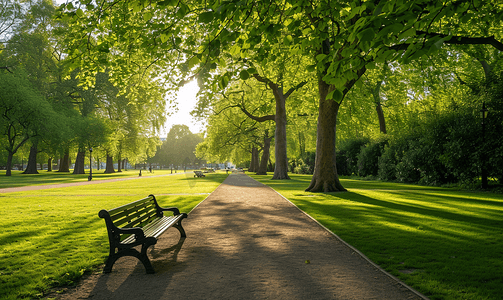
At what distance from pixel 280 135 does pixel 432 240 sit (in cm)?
2177

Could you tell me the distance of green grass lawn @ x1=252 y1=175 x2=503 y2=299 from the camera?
4098mm

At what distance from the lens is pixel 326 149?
15.6 m

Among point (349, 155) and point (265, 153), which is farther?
point (265, 153)

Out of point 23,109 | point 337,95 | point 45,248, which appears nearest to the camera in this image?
point 337,95

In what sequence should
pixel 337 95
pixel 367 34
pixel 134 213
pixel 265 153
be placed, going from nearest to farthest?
pixel 367 34
pixel 337 95
pixel 134 213
pixel 265 153

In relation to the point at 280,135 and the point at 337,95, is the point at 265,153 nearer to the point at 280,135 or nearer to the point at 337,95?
the point at 280,135

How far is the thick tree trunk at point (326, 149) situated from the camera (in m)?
15.5

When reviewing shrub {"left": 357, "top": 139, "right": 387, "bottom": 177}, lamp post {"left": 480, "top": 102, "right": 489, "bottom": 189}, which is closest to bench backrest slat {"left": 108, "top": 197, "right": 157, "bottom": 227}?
lamp post {"left": 480, "top": 102, "right": 489, "bottom": 189}

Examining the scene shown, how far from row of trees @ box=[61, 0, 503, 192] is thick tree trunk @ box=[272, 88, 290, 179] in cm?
9

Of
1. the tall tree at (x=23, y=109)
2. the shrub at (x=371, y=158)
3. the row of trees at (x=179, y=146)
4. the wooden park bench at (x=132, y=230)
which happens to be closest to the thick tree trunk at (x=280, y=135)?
the shrub at (x=371, y=158)

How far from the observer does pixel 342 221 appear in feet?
27.6

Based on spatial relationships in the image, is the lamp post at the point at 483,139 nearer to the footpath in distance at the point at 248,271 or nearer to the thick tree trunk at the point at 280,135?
the footpath in distance at the point at 248,271

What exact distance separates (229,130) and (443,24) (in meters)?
25.3

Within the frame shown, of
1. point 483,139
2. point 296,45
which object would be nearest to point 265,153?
point 483,139
